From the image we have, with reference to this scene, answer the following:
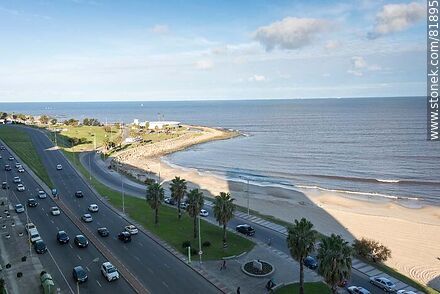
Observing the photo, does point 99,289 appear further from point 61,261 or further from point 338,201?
point 338,201

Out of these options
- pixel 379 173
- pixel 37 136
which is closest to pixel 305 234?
pixel 379 173

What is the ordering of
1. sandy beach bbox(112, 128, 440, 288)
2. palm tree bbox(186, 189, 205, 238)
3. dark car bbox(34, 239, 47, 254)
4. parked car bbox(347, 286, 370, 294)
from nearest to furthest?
parked car bbox(347, 286, 370, 294) < dark car bbox(34, 239, 47, 254) < palm tree bbox(186, 189, 205, 238) < sandy beach bbox(112, 128, 440, 288)

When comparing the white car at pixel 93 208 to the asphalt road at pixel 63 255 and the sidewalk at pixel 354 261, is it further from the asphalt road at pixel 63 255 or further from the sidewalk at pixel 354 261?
the sidewalk at pixel 354 261

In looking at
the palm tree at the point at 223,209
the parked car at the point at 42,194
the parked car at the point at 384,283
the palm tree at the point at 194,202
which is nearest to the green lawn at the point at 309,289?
the parked car at the point at 384,283

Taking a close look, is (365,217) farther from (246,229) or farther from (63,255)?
(63,255)

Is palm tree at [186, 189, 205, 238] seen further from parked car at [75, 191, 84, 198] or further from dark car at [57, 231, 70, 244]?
parked car at [75, 191, 84, 198]

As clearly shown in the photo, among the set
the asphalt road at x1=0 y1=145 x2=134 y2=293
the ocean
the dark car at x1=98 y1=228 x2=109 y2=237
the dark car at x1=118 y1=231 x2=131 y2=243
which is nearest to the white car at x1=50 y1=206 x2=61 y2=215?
the asphalt road at x1=0 y1=145 x2=134 y2=293
